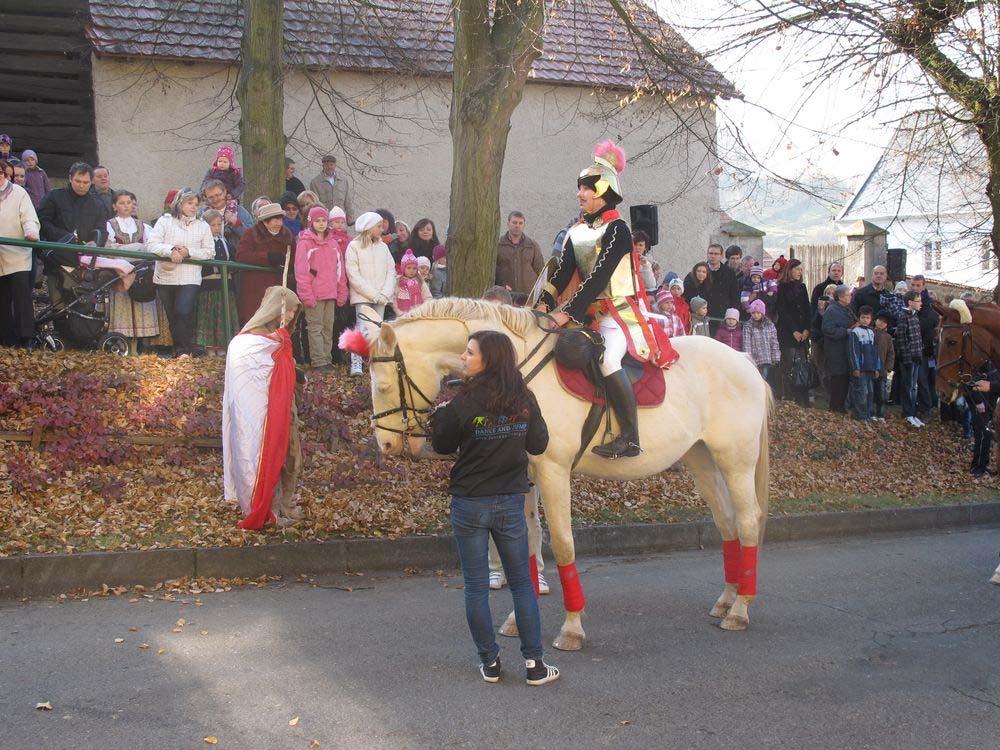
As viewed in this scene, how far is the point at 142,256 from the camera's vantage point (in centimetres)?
1178

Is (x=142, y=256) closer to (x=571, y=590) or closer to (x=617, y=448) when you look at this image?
(x=617, y=448)

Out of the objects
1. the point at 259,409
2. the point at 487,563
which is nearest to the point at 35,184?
the point at 259,409

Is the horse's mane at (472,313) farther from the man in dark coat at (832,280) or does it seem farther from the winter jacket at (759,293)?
the man in dark coat at (832,280)

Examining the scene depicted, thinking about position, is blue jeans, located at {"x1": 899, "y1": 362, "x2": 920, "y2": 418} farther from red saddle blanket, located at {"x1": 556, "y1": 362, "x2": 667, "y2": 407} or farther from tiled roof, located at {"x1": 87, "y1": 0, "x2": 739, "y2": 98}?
red saddle blanket, located at {"x1": 556, "y1": 362, "x2": 667, "y2": 407}

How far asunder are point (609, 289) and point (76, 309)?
7.10m

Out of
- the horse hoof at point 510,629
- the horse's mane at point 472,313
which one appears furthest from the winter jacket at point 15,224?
the horse hoof at point 510,629

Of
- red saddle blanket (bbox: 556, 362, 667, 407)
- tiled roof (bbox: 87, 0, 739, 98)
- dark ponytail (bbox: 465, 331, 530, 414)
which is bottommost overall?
red saddle blanket (bbox: 556, 362, 667, 407)

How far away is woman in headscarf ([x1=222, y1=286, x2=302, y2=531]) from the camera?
886cm

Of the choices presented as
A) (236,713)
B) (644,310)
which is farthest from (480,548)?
(644,310)

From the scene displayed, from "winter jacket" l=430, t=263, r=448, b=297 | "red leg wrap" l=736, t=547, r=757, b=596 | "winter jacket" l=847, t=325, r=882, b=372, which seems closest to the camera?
"red leg wrap" l=736, t=547, r=757, b=596

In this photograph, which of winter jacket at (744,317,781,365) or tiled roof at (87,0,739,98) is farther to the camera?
tiled roof at (87,0,739,98)

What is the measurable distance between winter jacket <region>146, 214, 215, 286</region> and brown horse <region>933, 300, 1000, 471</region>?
7.83 metres

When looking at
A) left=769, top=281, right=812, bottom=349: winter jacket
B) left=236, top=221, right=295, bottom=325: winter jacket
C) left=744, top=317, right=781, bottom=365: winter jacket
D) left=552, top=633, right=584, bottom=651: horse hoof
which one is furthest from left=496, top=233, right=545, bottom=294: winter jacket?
left=552, top=633, right=584, bottom=651: horse hoof

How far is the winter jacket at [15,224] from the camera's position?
443 inches
